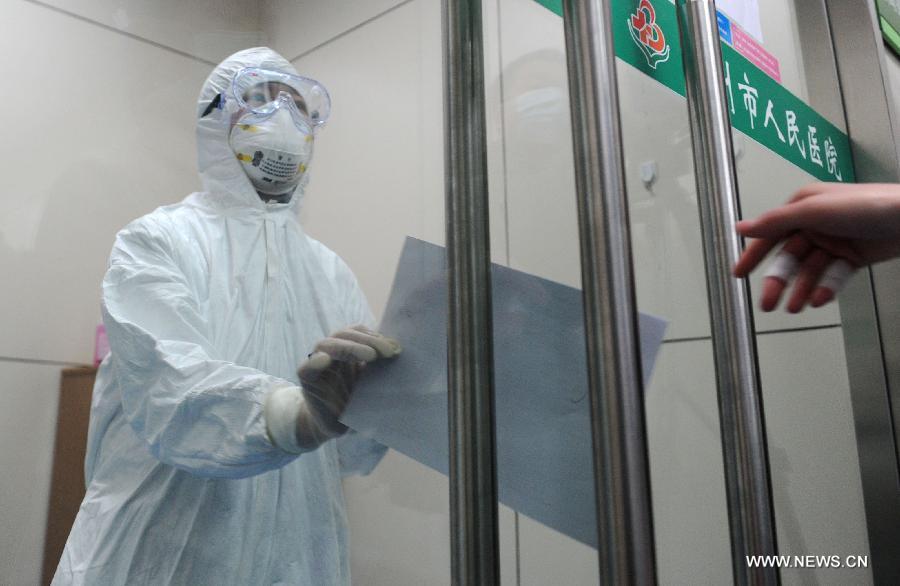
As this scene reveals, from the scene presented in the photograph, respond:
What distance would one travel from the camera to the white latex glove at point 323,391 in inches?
26.0

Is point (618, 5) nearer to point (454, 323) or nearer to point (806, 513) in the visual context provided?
point (454, 323)

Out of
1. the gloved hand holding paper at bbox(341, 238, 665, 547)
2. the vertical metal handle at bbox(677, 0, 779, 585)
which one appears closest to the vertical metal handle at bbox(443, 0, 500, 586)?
the gloved hand holding paper at bbox(341, 238, 665, 547)

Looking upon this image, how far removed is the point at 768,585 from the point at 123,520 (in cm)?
69

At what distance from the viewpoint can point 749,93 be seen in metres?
1.17

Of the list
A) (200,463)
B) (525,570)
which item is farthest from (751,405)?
(200,463)

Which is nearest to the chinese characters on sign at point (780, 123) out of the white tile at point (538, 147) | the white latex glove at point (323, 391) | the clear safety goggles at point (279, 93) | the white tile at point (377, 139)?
the white tile at point (538, 147)

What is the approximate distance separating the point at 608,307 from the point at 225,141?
0.64 m

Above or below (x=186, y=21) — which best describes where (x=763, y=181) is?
below

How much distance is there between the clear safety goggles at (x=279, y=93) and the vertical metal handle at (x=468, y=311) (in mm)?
365

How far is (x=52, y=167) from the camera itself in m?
1.00

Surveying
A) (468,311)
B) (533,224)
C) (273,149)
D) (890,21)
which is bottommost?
(468,311)

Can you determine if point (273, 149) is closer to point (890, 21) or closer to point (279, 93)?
point (279, 93)

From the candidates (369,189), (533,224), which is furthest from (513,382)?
(369,189)

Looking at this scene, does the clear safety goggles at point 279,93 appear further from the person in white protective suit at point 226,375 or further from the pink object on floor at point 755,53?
the pink object on floor at point 755,53
